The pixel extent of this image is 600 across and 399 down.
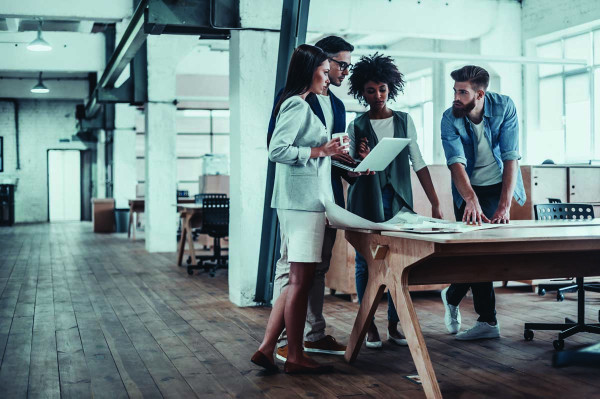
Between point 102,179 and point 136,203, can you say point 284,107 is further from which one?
point 102,179

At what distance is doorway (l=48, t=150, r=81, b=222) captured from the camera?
2011 centimetres

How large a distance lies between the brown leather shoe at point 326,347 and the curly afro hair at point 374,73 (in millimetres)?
1332

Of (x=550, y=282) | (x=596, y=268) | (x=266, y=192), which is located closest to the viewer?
(x=596, y=268)

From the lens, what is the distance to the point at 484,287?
12.8ft

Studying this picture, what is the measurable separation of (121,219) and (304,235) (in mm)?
12131

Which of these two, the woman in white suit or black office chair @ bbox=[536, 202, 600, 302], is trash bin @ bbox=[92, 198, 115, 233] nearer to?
black office chair @ bbox=[536, 202, 600, 302]

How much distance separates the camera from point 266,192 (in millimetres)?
5102

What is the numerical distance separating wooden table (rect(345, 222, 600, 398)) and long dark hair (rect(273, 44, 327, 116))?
71 cm

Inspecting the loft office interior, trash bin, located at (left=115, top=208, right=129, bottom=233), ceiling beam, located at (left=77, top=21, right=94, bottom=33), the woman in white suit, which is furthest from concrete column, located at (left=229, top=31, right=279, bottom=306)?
trash bin, located at (left=115, top=208, right=129, bottom=233)

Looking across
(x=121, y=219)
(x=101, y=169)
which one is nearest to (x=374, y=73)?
(x=121, y=219)

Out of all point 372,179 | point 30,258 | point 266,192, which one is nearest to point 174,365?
point 372,179

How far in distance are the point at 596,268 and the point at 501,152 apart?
2.60 ft

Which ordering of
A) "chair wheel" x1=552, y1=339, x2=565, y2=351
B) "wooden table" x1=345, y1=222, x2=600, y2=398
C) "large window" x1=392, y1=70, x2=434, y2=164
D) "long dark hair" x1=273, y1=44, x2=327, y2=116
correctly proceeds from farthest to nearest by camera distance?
"large window" x1=392, y1=70, x2=434, y2=164 → "chair wheel" x1=552, y1=339, x2=565, y2=351 → "long dark hair" x1=273, y1=44, x2=327, y2=116 → "wooden table" x1=345, y1=222, x2=600, y2=398

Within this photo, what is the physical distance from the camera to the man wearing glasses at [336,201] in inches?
132
